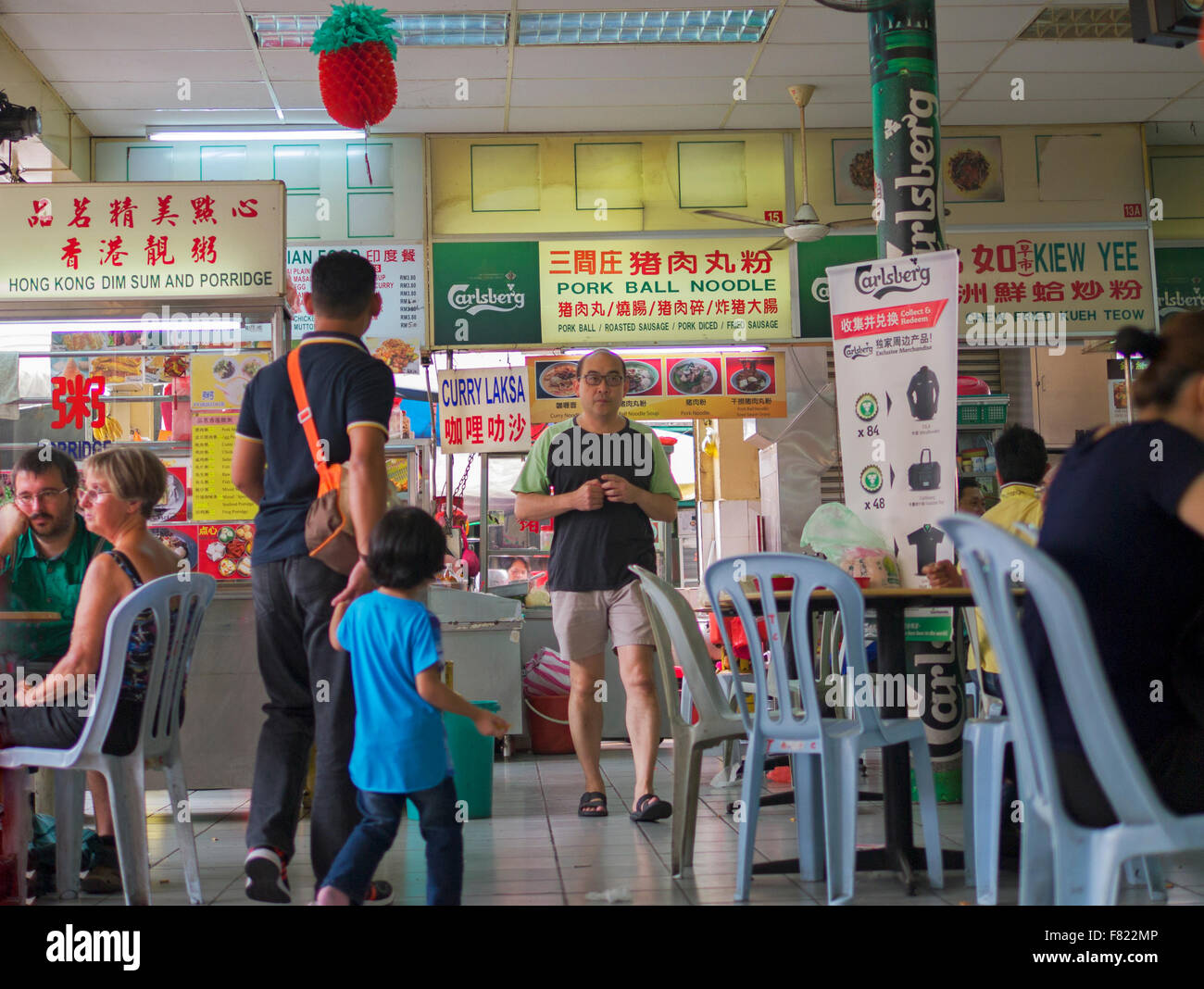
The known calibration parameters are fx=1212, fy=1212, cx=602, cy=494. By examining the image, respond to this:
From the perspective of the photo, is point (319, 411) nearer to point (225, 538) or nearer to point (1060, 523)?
point (1060, 523)

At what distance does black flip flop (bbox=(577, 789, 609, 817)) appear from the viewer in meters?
4.50

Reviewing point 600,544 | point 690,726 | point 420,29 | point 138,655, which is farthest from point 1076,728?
point 420,29

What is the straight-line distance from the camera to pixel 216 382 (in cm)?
520

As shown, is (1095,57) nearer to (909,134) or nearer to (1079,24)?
(1079,24)

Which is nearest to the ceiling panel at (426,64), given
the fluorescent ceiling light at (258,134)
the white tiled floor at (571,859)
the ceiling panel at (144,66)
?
the ceiling panel at (144,66)

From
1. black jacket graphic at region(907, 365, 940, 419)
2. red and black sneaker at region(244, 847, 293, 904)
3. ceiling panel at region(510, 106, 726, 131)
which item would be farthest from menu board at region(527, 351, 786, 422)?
red and black sneaker at region(244, 847, 293, 904)

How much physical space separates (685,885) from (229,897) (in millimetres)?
1220

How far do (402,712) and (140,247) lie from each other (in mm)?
3360

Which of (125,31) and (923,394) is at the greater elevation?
(125,31)

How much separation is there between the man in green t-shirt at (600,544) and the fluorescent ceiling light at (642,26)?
10.9ft

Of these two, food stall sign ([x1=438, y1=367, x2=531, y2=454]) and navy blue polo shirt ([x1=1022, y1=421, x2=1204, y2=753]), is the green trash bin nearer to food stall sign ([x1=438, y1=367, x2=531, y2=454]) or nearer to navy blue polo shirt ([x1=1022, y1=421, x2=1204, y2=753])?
navy blue polo shirt ([x1=1022, y1=421, x2=1204, y2=753])

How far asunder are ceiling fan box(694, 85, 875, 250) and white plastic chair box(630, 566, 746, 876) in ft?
14.7

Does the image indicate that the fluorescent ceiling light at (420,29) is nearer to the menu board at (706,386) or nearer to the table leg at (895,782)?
the menu board at (706,386)

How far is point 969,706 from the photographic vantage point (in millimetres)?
5664
